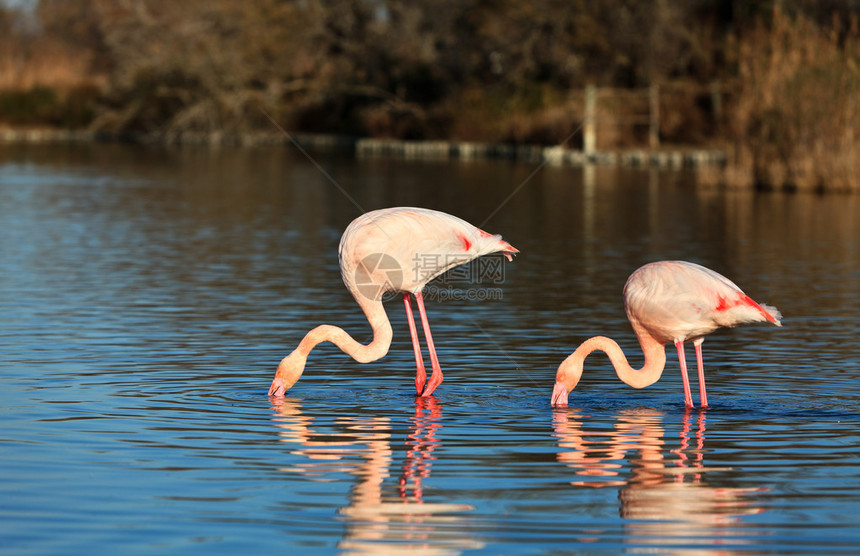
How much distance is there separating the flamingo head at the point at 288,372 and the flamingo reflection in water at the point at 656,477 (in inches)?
65.1

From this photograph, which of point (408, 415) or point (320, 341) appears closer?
point (408, 415)

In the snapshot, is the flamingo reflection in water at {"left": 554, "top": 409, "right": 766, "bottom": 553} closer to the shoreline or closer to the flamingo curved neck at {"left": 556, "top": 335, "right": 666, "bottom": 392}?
the flamingo curved neck at {"left": 556, "top": 335, "right": 666, "bottom": 392}

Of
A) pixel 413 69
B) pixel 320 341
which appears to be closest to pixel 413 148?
pixel 413 69

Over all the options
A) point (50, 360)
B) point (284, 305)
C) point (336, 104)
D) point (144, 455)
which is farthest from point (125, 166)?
point (144, 455)

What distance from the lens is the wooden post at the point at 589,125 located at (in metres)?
41.5

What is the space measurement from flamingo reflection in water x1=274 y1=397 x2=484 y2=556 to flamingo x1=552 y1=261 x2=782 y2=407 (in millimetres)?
930

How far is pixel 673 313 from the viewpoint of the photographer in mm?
8367

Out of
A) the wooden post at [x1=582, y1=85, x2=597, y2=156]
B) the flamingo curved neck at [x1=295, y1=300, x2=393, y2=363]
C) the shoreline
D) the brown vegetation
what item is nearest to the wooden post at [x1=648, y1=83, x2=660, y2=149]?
the shoreline

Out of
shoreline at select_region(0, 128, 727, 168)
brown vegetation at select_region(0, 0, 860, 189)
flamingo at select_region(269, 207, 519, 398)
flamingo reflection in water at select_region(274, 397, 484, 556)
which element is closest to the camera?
flamingo reflection in water at select_region(274, 397, 484, 556)

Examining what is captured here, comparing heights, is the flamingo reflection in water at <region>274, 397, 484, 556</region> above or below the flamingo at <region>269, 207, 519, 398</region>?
below

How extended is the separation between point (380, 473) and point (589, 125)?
36363mm

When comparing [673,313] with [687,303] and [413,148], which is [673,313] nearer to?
[687,303]

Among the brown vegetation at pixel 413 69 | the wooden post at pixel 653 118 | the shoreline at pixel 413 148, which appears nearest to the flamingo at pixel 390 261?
the shoreline at pixel 413 148

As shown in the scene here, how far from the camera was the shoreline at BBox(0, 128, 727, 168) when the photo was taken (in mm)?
39750
